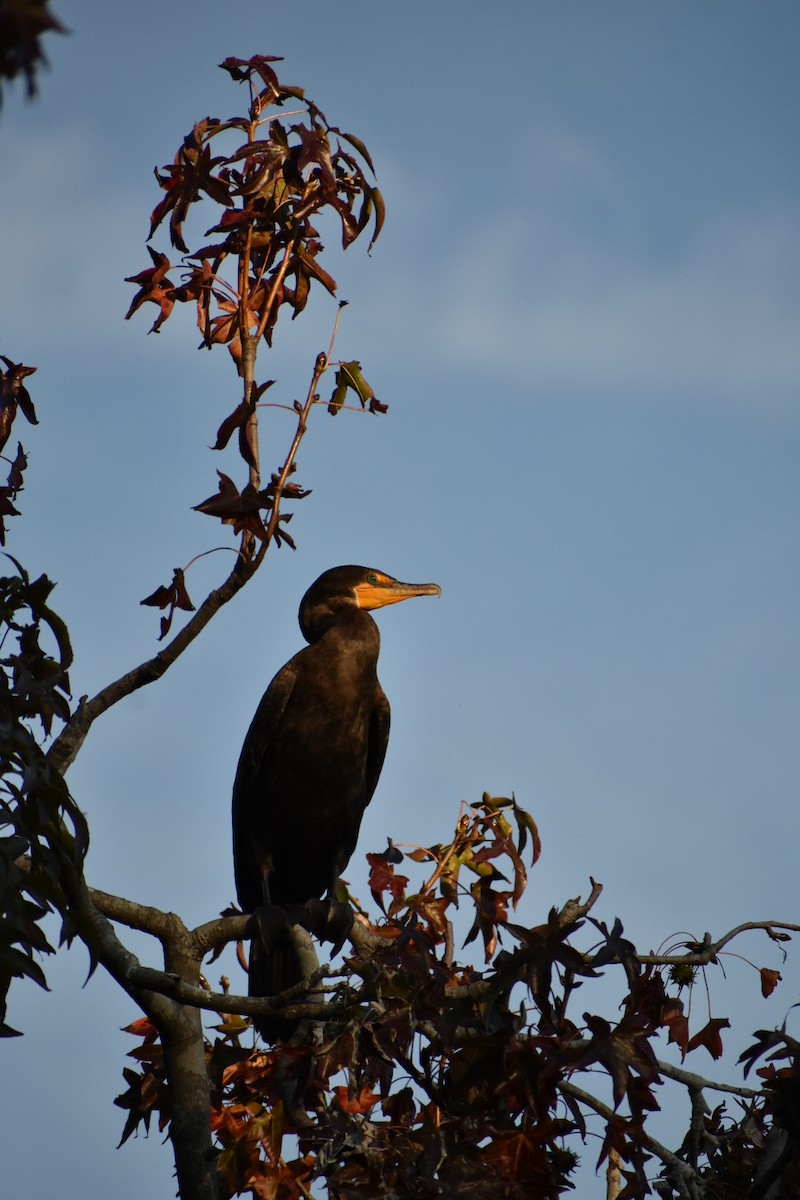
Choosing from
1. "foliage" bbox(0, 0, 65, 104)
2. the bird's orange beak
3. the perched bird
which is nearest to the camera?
"foliage" bbox(0, 0, 65, 104)

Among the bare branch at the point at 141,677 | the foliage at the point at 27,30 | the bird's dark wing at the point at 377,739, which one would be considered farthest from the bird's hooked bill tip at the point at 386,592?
the foliage at the point at 27,30

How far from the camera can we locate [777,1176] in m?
2.20

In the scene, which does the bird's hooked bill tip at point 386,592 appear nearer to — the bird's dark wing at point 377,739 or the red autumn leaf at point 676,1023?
the bird's dark wing at point 377,739

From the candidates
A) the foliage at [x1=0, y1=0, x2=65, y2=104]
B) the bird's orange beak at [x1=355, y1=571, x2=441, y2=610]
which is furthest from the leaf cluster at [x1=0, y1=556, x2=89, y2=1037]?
the bird's orange beak at [x1=355, y1=571, x2=441, y2=610]

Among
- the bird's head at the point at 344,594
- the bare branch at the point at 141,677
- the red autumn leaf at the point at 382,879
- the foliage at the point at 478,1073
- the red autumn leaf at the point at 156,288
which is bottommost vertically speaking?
the foliage at the point at 478,1073

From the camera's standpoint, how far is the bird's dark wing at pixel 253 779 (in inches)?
195

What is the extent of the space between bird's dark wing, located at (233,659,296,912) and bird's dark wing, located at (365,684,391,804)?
0.39m

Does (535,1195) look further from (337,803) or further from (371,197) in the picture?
(337,803)

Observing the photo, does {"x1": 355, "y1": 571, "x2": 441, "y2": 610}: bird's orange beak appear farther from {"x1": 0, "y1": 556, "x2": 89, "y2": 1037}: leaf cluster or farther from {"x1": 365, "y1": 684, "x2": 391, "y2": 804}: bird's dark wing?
{"x1": 0, "y1": 556, "x2": 89, "y2": 1037}: leaf cluster

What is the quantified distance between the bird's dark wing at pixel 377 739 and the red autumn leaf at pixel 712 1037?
8.01 ft

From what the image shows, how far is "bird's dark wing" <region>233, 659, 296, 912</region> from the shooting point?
16.3 feet

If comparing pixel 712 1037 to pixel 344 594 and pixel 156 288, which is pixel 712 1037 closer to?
pixel 156 288

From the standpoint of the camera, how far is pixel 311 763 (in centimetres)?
492

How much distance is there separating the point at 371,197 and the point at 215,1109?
2.08 meters
